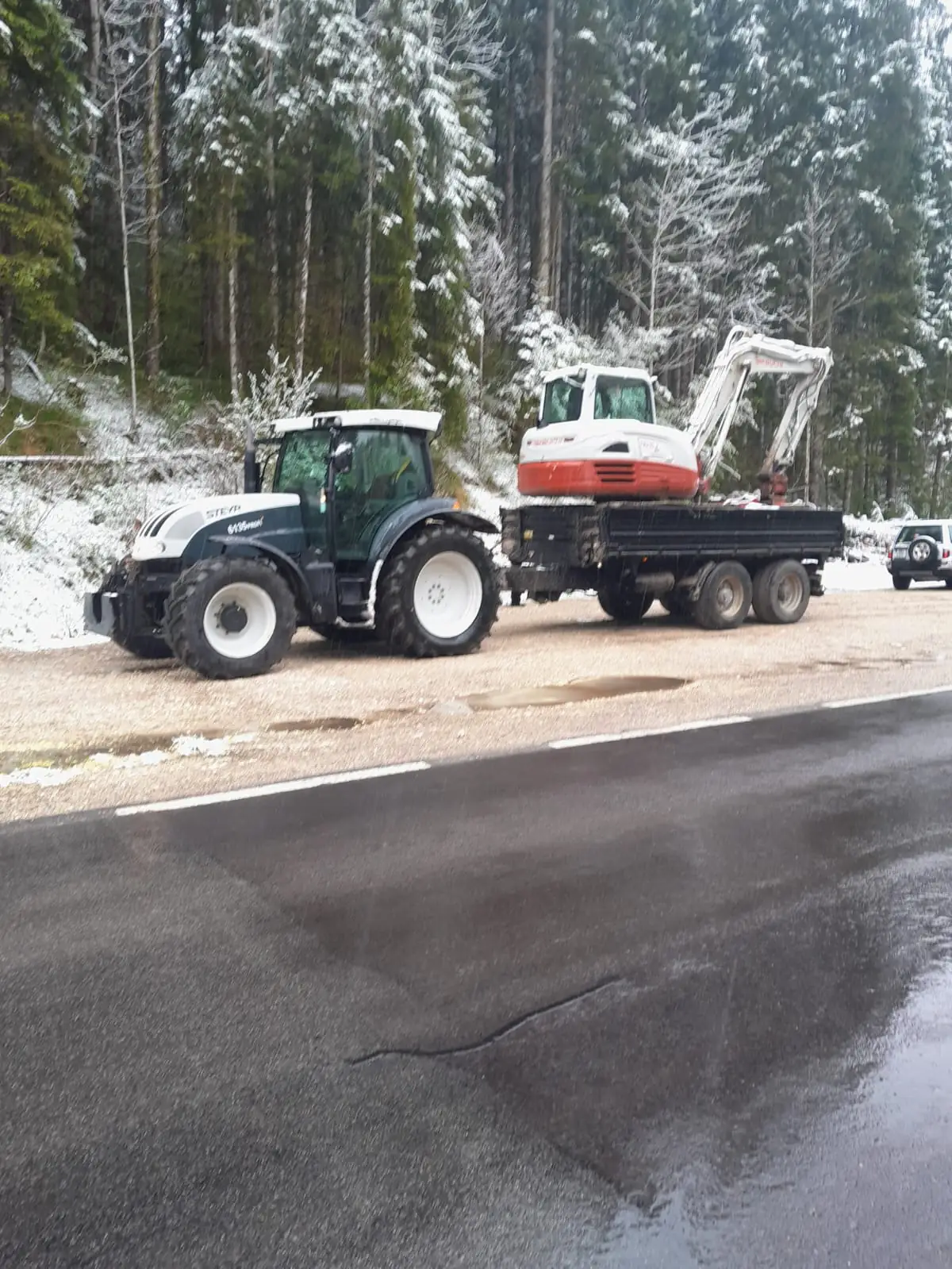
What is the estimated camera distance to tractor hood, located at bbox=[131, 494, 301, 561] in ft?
36.4

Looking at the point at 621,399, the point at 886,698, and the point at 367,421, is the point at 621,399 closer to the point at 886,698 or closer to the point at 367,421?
the point at 367,421

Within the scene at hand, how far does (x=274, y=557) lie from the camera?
446 inches

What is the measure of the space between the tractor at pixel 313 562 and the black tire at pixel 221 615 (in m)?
0.01

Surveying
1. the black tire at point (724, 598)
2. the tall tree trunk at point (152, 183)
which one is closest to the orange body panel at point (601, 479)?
the black tire at point (724, 598)

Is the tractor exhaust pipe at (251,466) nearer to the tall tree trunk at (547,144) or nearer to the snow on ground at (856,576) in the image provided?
the snow on ground at (856,576)

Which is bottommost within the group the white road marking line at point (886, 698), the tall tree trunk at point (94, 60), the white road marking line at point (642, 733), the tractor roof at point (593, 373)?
the white road marking line at point (642, 733)

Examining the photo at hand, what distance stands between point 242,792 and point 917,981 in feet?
13.3

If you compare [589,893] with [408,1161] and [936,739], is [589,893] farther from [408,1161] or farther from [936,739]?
[936,739]

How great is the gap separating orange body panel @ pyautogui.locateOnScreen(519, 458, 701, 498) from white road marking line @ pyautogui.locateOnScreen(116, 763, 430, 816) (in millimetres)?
7835

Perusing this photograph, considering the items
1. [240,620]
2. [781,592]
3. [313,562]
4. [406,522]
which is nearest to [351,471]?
[406,522]

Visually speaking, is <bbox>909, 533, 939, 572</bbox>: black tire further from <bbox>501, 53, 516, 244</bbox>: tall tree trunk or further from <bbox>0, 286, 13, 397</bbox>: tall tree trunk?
<bbox>0, 286, 13, 397</bbox>: tall tree trunk

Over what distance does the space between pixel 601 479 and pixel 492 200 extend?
20.1 meters

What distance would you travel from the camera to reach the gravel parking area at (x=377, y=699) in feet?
24.5

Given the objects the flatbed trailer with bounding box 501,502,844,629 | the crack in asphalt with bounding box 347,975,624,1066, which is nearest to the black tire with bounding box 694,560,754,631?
the flatbed trailer with bounding box 501,502,844,629
